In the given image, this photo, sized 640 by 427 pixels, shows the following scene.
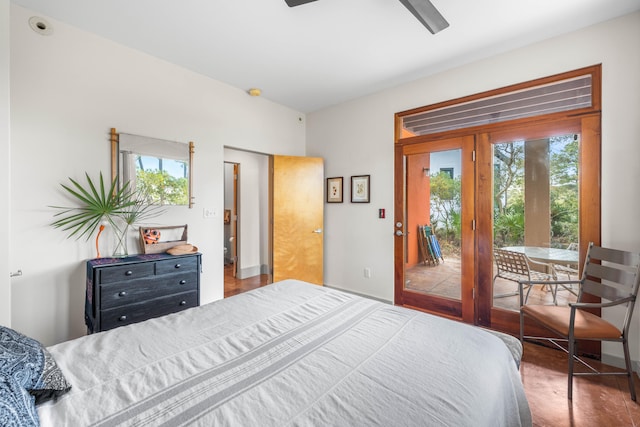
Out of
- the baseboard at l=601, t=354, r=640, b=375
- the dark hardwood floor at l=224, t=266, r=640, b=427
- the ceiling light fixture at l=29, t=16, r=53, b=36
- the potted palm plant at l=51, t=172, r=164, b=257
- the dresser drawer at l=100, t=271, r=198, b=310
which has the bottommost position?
the dark hardwood floor at l=224, t=266, r=640, b=427

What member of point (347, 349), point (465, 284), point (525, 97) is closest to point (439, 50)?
point (525, 97)

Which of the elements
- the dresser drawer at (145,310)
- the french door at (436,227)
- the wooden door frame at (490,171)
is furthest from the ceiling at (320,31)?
the dresser drawer at (145,310)

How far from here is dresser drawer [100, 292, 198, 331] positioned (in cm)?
219

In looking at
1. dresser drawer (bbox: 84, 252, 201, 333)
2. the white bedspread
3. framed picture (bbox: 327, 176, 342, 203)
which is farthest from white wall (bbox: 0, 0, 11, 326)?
framed picture (bbox: 327, 176, 342, 203)

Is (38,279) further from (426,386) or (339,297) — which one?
(426,386)

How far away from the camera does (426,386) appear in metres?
0.94

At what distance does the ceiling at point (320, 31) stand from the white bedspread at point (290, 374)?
2274 mm

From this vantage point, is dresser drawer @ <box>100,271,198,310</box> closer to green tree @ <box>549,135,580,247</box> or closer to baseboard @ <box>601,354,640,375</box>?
green tree @ <box>549,135,580,247</box>

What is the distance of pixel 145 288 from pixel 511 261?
346 cm

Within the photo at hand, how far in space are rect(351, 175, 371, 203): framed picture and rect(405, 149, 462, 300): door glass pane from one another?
57 centimetres

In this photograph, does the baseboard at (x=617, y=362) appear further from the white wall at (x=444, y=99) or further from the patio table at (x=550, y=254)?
the patio table at (x=550, y=254)

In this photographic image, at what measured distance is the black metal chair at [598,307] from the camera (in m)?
1.85

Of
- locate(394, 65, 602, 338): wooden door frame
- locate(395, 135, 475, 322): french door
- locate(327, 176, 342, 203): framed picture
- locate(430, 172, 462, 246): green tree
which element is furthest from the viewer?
locate(327, 176, 342, 203): framed picture

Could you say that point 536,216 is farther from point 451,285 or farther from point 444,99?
point 444,99
